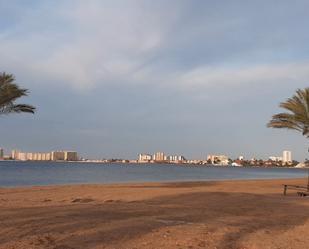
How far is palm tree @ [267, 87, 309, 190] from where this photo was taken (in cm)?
2958

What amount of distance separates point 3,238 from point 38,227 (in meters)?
1.05

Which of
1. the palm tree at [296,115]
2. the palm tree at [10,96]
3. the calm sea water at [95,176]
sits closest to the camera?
the palm tree at [10,96]

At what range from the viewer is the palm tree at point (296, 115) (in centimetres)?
2958

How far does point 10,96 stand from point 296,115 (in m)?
16.1

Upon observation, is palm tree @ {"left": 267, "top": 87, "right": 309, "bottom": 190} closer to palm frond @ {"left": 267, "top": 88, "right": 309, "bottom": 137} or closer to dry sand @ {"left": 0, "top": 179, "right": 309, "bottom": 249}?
palm frond @ {"left": 267, "top": 88, "right": 309, "bottom": 137}

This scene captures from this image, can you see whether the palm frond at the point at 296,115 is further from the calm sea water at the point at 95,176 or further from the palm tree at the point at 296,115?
the calm sea water at the point at 95,176

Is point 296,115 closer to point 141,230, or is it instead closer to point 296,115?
point 296,115

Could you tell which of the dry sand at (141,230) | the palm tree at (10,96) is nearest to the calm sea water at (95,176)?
the palm tree at (10,96)

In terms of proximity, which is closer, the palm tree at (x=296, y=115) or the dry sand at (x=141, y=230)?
the dry sand at (x=141, y=230)

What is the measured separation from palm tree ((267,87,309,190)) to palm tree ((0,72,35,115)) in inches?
569

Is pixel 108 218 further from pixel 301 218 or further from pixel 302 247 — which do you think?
pixel 301 218

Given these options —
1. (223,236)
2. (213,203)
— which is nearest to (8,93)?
(213,203)

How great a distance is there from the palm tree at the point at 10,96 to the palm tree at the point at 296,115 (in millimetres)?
14447

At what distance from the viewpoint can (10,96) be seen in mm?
21812
